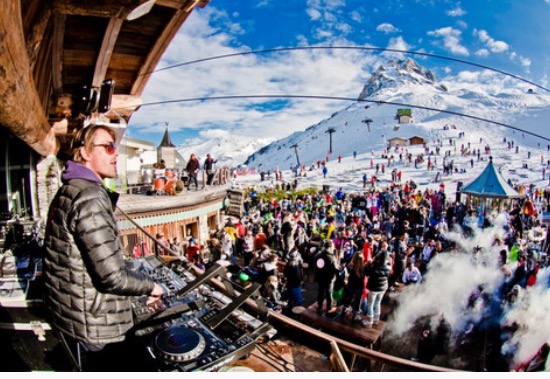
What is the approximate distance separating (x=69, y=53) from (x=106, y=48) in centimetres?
73

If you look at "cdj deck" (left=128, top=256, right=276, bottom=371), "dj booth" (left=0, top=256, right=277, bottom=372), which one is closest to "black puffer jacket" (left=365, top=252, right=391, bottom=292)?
"dj booth" (left=0, top=256, right=277, bottom=372)

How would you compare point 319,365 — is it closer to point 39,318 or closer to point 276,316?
point 276,316

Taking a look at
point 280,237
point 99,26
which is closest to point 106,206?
point 99,26

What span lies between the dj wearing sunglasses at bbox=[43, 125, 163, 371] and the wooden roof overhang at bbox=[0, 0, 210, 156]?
68cm

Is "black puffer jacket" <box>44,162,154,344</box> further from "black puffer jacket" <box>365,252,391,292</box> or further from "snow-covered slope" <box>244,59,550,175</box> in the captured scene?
"snow-covered slope" <box>244,59,550,175</box>

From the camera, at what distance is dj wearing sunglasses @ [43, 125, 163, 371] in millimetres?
1784

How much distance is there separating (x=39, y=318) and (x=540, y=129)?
13156cm

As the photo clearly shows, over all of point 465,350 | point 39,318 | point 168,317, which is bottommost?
point 465,350

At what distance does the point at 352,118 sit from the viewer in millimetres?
131375

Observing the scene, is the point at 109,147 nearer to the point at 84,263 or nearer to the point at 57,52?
the point at 84,263

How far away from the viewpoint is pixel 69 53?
4574 mm

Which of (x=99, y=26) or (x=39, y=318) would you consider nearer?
(x=39, y=318)

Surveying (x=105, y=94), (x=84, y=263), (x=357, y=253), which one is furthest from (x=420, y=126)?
(x=84, y=263)

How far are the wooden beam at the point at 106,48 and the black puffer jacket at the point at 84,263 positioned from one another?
8.33ft
